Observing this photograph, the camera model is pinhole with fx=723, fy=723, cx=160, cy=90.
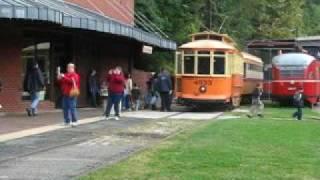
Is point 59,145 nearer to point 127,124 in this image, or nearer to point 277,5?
point 127,124

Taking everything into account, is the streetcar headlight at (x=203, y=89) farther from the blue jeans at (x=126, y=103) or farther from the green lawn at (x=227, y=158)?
the green lawn at (x=227, y=158)

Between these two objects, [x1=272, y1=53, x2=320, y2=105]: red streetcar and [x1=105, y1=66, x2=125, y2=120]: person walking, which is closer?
[x1=105, y1=66, x2=125, y2=120]: person walking

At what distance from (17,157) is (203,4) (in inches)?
1756

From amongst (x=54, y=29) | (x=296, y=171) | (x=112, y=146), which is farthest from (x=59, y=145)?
(x=54, y=29)

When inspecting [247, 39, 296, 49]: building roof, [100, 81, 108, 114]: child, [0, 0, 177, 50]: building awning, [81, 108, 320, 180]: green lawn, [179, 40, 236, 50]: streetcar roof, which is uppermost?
[247, 39, 296, 49]: building roof

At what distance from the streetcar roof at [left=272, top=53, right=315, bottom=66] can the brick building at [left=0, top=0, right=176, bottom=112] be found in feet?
21.3

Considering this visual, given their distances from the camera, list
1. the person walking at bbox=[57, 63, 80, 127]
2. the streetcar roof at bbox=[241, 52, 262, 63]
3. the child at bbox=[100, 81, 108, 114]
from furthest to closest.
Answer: the streetcar roof at bbox=[241, 52, 262, 63], the child at bbox=[100, 81, 108, 114], the person walking at bbox=[57, 63, 80, 127]

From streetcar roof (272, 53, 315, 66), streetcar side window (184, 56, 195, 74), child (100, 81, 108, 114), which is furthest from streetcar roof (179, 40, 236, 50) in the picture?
streetcar roof (272, 53, 315, 66)

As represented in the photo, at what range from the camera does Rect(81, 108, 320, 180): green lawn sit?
10.9 meters

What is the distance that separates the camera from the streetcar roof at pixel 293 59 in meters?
37.8

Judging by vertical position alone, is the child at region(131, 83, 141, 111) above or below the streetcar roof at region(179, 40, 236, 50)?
below

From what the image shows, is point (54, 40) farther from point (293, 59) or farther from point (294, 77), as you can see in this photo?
point (293, 59)

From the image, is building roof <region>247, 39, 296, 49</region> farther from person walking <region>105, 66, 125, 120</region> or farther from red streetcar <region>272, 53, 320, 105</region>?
person walking <region>105, 66, 125, 120</region>

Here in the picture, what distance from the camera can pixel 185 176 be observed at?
10.6m
